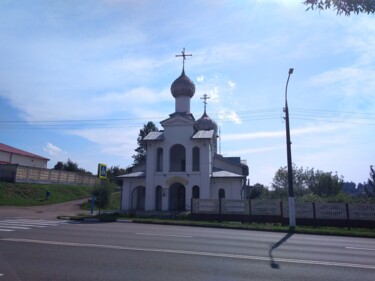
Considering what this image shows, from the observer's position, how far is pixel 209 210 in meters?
22.6

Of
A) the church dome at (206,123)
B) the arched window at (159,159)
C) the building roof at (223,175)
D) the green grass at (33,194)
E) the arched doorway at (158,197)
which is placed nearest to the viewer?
the green grass at (33,194)

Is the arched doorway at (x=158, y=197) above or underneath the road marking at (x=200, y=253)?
above

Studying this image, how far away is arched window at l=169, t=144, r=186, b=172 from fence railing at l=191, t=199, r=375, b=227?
9.32 m

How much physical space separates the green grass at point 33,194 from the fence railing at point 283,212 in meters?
16.4

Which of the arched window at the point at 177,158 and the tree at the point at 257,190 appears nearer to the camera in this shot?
the arched window at the point at 177,158

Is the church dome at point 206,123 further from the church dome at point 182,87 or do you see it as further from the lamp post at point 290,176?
the lamp post at point 290,176

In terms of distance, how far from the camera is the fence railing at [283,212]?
19172mm

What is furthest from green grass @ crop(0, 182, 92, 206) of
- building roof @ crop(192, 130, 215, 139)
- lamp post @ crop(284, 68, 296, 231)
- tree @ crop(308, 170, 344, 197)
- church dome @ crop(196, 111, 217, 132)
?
tree @ crop(308, 170, 344, 197)

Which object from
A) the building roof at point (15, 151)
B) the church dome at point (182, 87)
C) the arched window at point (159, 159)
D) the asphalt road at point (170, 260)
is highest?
the church dome at point (182, 87)

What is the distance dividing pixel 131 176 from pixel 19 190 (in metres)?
10.7

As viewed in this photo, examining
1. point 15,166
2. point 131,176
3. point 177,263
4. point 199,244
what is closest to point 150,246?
point 199,244

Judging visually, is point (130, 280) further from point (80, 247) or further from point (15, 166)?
point (15, 166)

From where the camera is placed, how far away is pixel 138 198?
33.7 m

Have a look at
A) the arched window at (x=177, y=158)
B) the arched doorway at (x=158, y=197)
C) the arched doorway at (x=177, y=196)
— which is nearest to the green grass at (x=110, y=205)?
the arched doorway at (x=158, y=197)
